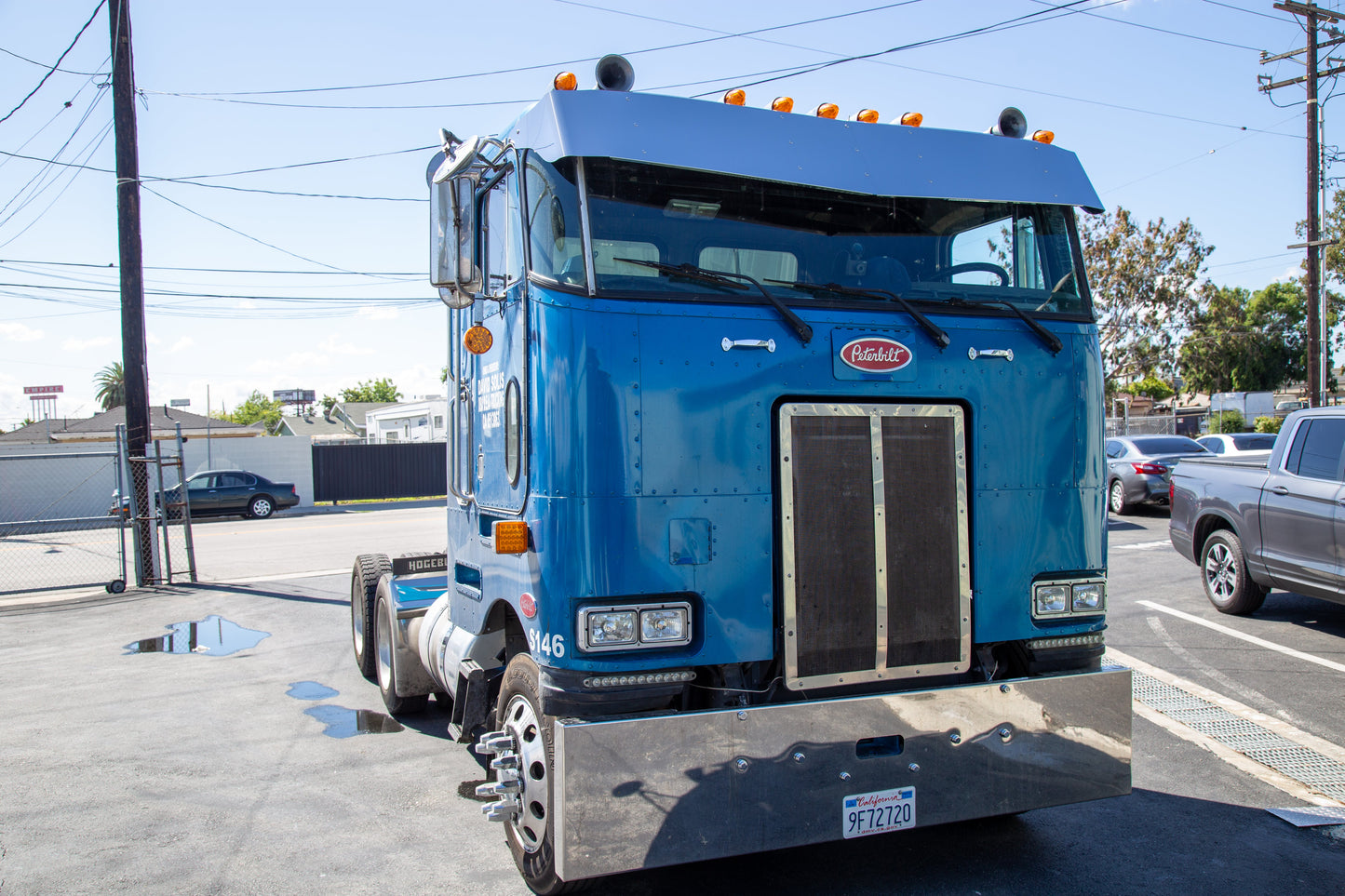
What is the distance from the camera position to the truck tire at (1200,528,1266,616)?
850cm

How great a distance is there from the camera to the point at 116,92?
1334 cm

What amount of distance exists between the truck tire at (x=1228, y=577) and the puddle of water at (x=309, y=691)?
788 centimetres

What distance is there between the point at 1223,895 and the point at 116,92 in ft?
51.1

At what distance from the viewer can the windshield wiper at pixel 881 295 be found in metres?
3.72

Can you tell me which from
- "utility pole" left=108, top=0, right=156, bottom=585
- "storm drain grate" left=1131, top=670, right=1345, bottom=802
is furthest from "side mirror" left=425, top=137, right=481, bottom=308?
"utility pole" left=108, top=0, right=156, bottom=585

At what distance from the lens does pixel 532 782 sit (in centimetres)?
351

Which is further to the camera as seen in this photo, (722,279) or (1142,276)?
(1142,276)

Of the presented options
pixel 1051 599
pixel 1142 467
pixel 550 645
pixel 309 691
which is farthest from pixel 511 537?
pixel 1142 467

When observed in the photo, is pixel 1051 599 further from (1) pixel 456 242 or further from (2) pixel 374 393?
(2) pixel 374 393

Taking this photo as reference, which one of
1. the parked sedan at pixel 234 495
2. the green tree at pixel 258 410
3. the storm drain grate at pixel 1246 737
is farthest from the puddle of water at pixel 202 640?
the green tree at pixel 258 410

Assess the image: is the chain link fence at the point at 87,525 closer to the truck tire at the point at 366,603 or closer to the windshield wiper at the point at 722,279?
the truck tire at the point at 366,603

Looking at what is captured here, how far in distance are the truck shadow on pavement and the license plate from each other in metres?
0.49

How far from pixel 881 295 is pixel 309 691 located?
5.49 m

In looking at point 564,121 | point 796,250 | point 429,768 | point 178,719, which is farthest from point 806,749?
point 178,719
